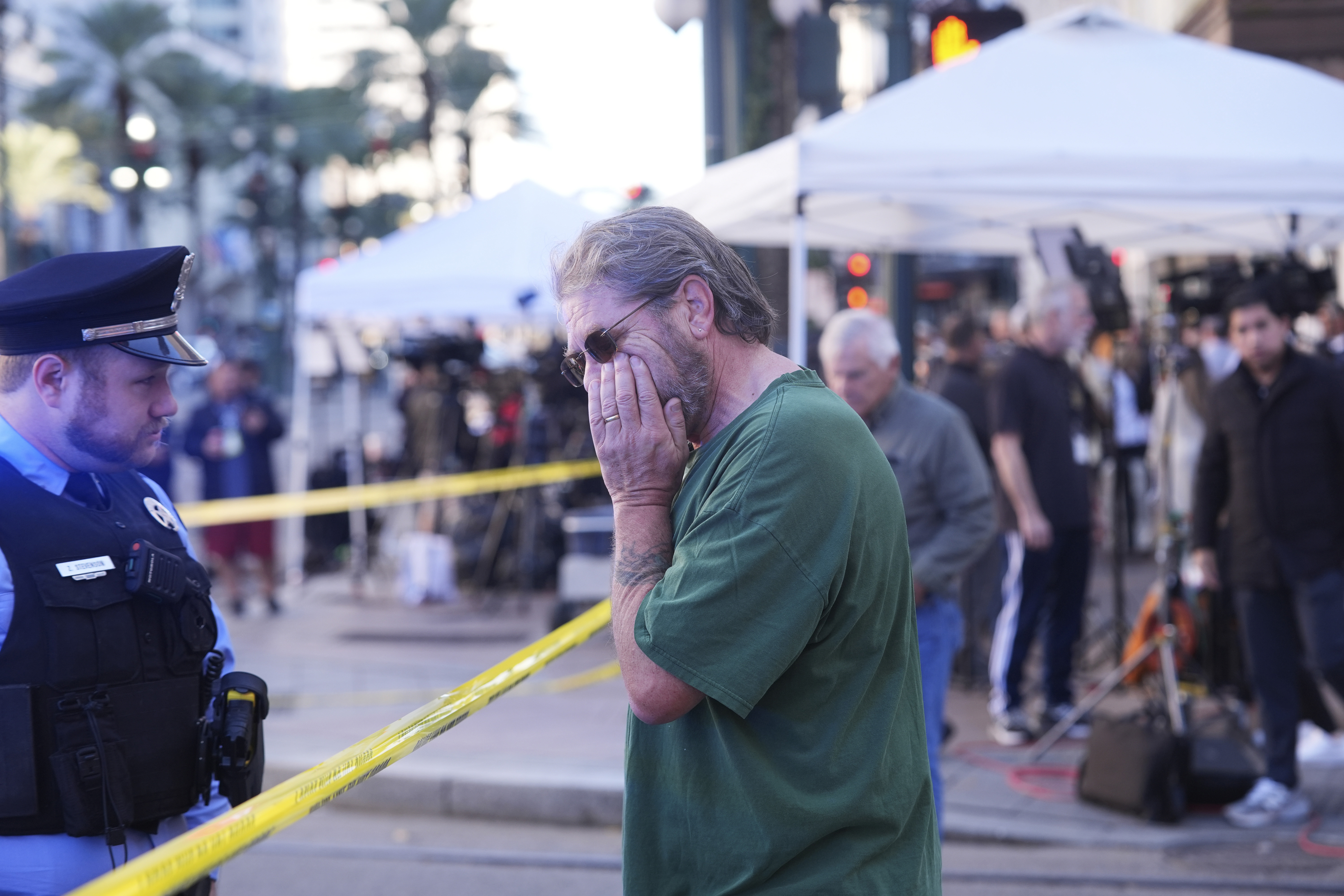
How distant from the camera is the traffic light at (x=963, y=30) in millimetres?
7852

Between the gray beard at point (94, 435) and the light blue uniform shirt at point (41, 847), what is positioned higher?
the gray beard at point (94, 435)

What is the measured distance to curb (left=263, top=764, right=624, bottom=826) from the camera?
593cm

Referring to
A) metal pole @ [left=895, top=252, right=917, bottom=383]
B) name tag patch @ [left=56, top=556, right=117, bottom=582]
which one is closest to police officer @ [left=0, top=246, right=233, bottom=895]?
name tag patch @ [left=56, top=556, right=117, bottom=582]

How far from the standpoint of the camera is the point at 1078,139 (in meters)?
5.85

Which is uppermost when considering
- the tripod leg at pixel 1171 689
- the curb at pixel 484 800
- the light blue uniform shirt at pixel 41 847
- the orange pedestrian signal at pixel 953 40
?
the orange pedestrian signal at pixel 953 40

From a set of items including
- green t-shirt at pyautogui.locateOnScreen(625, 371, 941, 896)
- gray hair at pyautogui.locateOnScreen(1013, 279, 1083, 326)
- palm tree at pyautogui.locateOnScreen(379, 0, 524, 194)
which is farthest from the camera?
palm tree at pyautogui.locateOnScreen(379, 0, 524, 194)

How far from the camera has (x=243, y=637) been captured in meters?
10.2

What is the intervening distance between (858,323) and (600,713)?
3590mm

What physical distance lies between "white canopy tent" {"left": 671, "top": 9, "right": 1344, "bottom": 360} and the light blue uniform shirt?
3.56m

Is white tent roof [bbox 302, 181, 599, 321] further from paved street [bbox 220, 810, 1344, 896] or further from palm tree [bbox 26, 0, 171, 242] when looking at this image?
palm tree [bbox 26, 0, 171, 242]

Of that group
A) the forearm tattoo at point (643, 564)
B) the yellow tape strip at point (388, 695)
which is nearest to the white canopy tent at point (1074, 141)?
the yellow tape strip at point (388, 695)

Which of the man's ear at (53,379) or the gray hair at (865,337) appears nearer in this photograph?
the man's ear at (53,379)

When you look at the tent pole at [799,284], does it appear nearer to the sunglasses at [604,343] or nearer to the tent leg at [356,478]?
the sunglasses at [604,343]

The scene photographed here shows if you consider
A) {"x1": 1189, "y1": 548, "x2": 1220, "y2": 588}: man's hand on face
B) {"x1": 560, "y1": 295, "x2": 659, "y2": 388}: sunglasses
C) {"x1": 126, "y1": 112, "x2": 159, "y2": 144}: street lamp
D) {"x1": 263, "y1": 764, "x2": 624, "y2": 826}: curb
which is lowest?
{"x1": 263, "y1": 764, "x2": 624, "y2": 826}: curb
